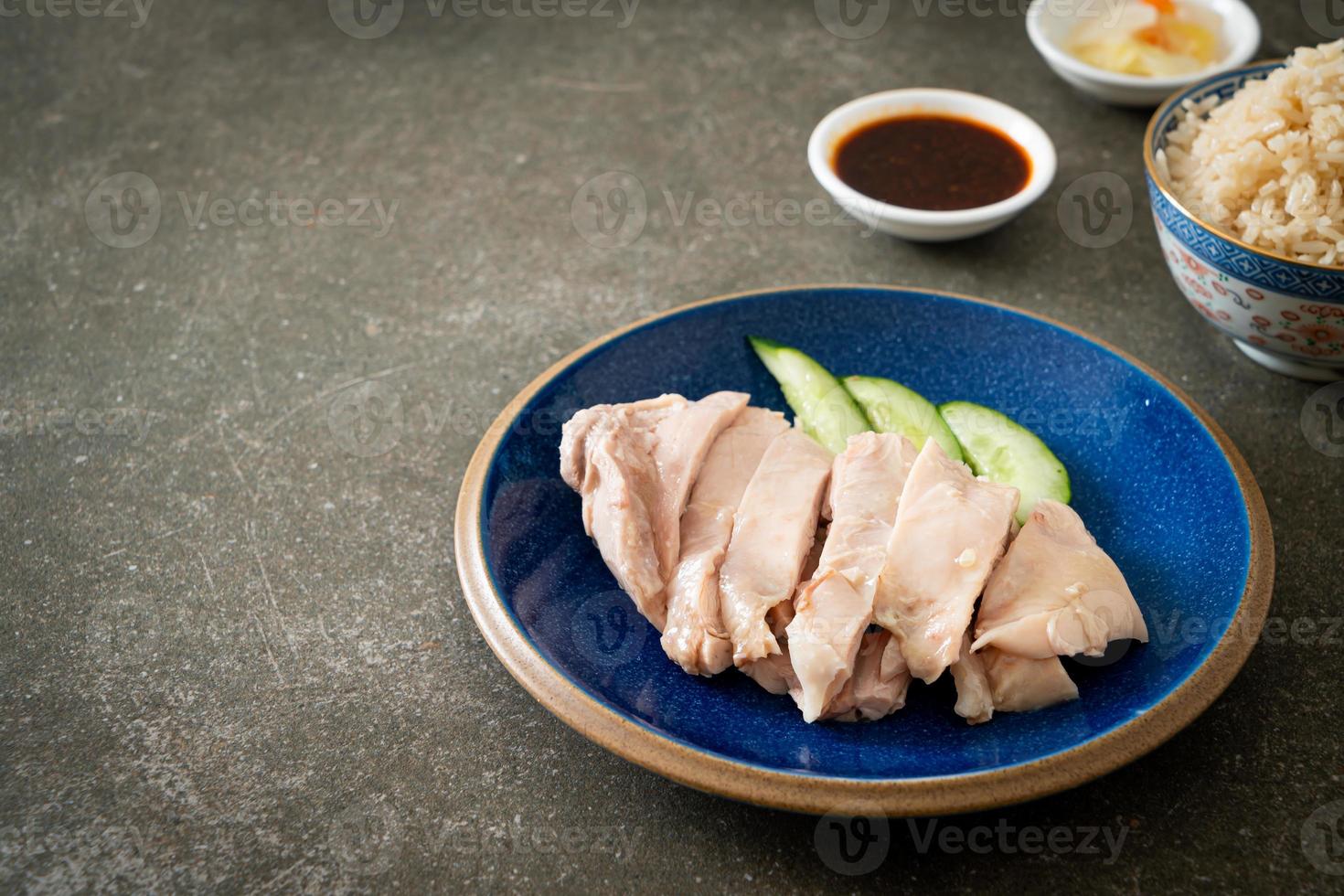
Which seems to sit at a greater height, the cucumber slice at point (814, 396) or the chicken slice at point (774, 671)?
the cucumber slice at point (814, 396)

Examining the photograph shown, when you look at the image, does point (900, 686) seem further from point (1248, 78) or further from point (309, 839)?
point (1248, 78)

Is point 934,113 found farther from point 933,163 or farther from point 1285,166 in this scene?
point 1285,166

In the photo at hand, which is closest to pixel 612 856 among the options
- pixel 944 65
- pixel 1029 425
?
pixel 1029 425

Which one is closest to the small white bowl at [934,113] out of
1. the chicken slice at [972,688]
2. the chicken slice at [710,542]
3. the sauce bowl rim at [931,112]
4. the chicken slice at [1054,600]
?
the sauce bowl rim at [931,112]

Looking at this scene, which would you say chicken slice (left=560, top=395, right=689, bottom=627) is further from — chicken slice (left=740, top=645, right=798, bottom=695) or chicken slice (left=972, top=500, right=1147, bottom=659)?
chicken slice (left=972, top=500, right=1147, bottom=659)

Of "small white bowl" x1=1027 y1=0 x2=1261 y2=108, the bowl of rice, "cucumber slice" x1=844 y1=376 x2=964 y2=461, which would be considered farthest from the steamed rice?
"small white bowl" x1=1027 y1=0 x2=1261 y2=108

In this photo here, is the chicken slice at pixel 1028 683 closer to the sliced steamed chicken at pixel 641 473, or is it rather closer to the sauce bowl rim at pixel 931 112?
the sliced steamed chicken at pixel 641 473
